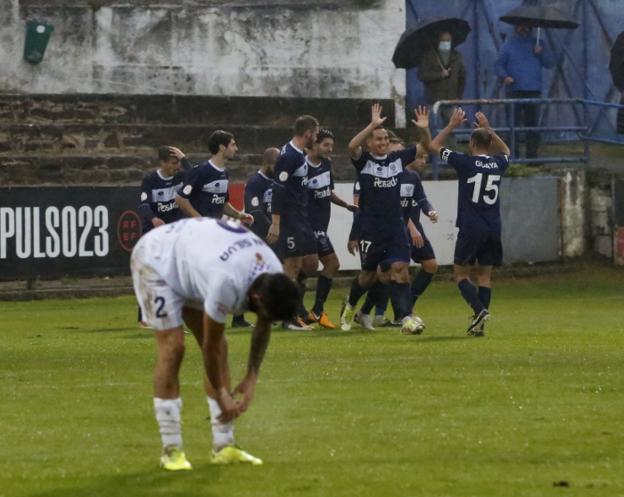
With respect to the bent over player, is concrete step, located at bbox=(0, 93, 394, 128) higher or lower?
higher

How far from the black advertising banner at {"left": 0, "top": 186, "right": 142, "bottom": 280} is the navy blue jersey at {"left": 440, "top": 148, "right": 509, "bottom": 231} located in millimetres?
9160

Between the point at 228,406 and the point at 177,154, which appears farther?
the point at 177,154

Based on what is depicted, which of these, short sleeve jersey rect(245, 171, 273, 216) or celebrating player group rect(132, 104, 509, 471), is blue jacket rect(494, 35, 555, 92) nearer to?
celebrating player group rect(132, 104, 509, 471)

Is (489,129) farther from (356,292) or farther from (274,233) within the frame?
(274,233)

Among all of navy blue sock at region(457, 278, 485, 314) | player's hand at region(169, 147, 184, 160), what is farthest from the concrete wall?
navy blue sock at region(457, 278, 485, 314)

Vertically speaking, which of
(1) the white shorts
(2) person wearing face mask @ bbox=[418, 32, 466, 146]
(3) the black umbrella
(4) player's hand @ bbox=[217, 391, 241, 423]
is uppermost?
(3) the black umbrella

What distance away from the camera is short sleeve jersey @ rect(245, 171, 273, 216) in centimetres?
2255

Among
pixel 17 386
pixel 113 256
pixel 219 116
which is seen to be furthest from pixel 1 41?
pixel 17 386

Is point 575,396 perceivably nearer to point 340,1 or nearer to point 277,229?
point 277,229

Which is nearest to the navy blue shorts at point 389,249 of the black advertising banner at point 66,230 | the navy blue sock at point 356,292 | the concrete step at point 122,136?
the navy blue sock at point 356,292

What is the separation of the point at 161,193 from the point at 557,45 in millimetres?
15973

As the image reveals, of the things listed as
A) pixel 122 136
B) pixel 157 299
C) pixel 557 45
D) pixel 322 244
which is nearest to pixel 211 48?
pixel 122 136

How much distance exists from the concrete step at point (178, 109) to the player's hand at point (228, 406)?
2095cm

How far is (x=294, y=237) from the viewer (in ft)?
68.3
